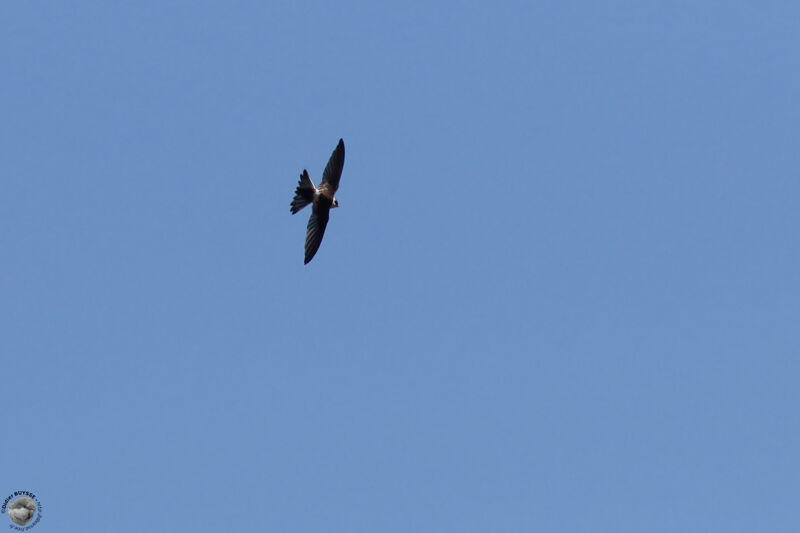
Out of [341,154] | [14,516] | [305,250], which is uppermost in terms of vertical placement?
[341,154]

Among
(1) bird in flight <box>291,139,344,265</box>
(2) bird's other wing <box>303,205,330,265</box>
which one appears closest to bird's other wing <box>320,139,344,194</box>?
(1) bird in flight <box>291,139,344,265</box>

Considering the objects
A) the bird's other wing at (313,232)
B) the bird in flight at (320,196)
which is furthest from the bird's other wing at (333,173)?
the bird's other wing at (313,232)

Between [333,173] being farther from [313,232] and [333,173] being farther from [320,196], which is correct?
[313,232]

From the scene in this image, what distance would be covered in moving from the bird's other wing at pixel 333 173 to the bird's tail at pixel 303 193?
0.56 meters

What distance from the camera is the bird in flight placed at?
141 ft

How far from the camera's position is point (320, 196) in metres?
43.0

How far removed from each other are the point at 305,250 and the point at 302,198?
233cm

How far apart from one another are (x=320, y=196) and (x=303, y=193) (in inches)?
27.6

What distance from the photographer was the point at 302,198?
43.1 m

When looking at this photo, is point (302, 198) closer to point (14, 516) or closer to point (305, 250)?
point (305, 250)

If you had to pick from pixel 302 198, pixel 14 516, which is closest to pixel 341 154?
pixel 302 198

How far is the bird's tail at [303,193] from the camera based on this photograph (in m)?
42.6

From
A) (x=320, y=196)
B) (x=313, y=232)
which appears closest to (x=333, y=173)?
(x=320, y=196)

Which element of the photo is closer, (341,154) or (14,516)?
(341,154)
